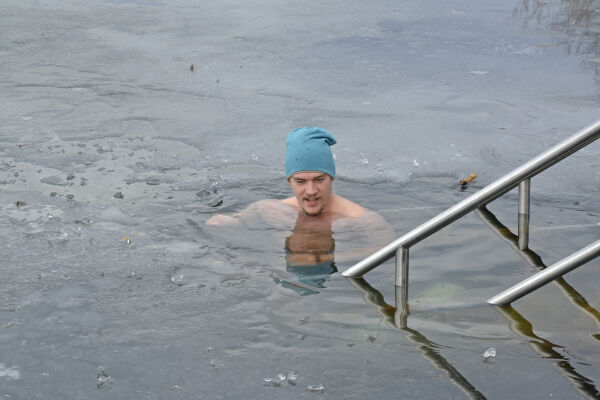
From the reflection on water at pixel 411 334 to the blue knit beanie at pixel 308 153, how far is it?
122 cm

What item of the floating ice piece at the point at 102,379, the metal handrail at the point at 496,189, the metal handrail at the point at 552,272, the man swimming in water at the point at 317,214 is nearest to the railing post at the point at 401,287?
the metal handrail at the point at 496,189

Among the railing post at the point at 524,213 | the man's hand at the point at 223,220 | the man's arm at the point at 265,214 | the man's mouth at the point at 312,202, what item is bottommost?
the man's arm at the point at 265,214

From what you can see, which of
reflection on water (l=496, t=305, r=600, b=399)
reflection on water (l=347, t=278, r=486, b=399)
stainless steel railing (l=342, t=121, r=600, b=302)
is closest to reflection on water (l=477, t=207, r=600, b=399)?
reflection on water (l=496, t=305, r=600, b=399)

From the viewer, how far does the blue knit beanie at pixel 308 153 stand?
16.6 feet

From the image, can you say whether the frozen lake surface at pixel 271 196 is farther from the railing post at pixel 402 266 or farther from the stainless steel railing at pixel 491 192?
the stainless steel railing at pixel 491 192

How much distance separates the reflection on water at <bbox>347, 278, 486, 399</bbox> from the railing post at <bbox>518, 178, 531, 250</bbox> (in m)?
0.95

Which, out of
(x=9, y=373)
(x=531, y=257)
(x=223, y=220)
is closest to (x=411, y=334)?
(x=531, y=257)

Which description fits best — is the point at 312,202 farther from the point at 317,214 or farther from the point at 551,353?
the point at 551,353

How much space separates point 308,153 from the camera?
5055 millimetres

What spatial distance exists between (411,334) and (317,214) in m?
1.90

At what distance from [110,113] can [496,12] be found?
682 cm

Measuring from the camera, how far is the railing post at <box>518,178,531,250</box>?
4.15 metres

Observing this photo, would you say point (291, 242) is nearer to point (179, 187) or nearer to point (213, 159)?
point (179, 187)

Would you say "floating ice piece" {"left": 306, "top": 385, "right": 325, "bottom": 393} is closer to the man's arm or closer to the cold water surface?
the cold water surface
